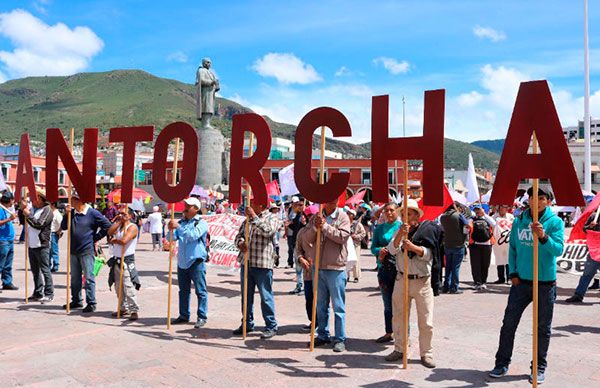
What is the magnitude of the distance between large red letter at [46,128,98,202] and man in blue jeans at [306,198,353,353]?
3.98 metres

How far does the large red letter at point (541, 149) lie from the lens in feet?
17.5

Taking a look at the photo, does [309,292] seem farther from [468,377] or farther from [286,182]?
[286,182]

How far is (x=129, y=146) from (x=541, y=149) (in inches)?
236

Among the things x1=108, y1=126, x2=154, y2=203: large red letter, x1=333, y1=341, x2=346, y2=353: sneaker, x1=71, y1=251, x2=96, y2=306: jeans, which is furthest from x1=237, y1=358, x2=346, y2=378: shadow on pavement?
x1=71, y1=251, x2=96, y2=306: jeans

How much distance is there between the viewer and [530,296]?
5680 mm

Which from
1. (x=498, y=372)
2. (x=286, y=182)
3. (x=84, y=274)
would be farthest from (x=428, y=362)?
(x=286, y=182)

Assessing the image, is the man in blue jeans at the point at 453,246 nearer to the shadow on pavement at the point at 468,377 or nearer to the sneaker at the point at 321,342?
the sneaker at the point at 321,342

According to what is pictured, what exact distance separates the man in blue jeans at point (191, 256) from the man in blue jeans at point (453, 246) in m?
5.10

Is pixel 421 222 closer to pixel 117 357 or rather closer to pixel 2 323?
pixel 117 357

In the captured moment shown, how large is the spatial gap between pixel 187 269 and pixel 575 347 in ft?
17.2

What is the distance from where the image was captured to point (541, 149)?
5477mm

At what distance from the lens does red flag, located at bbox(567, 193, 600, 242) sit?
8828 millimetres

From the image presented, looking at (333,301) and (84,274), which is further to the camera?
(84,274)

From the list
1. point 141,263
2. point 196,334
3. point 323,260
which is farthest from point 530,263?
point 141,263
